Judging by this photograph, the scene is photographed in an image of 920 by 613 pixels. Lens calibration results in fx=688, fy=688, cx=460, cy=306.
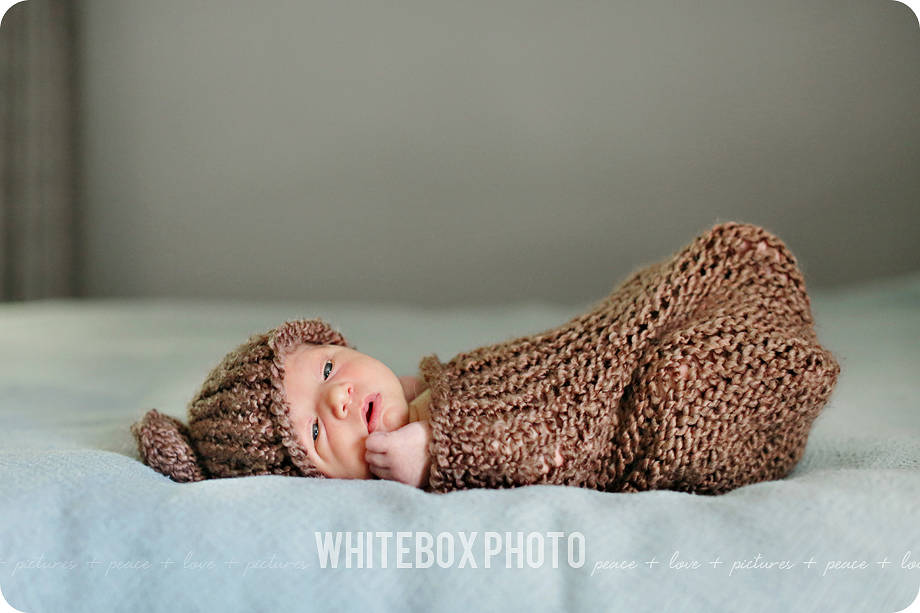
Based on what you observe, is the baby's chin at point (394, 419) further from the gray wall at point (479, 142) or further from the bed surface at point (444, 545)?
the gray wall at point (479, 142)

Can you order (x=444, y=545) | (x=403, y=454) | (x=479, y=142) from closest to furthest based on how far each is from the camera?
1. (x=444, y=545)
2. (x=403, y=454)
3. (x=479, y=142)

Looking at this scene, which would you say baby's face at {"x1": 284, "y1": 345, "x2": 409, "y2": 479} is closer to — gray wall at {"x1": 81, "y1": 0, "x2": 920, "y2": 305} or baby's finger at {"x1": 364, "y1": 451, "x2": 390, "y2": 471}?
baby's finger at {"x1": 364, "y1": 451, "x2": 390, "y2": 471}

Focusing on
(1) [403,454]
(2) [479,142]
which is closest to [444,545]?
(1) [403,454]

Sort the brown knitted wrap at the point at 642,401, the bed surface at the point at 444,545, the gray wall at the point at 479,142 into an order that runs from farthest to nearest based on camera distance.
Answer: the gray wall at the point at 479,142 < the brown knitted wrap at the point at 642,401 < the bed surface at the point at 444,545

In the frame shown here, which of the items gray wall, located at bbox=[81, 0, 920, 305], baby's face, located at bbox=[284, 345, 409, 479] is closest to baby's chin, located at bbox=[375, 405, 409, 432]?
baby's face, located at bbox=[284, 345, 409, 479]

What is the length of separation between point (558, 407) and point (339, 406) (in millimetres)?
239

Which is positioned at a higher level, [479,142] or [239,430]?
[479,142]

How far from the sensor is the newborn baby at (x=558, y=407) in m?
0.71

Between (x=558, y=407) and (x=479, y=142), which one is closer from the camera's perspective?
(x=558, y=407)

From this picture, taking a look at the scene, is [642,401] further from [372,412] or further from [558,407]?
[372,412]

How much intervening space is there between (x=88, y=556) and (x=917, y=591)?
0.64 m

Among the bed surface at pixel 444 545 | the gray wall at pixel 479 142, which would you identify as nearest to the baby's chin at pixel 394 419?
the bed surface at pixel 444 545

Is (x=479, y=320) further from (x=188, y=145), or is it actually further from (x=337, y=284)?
(x=188, y=145)

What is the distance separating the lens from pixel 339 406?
0.76 metres
